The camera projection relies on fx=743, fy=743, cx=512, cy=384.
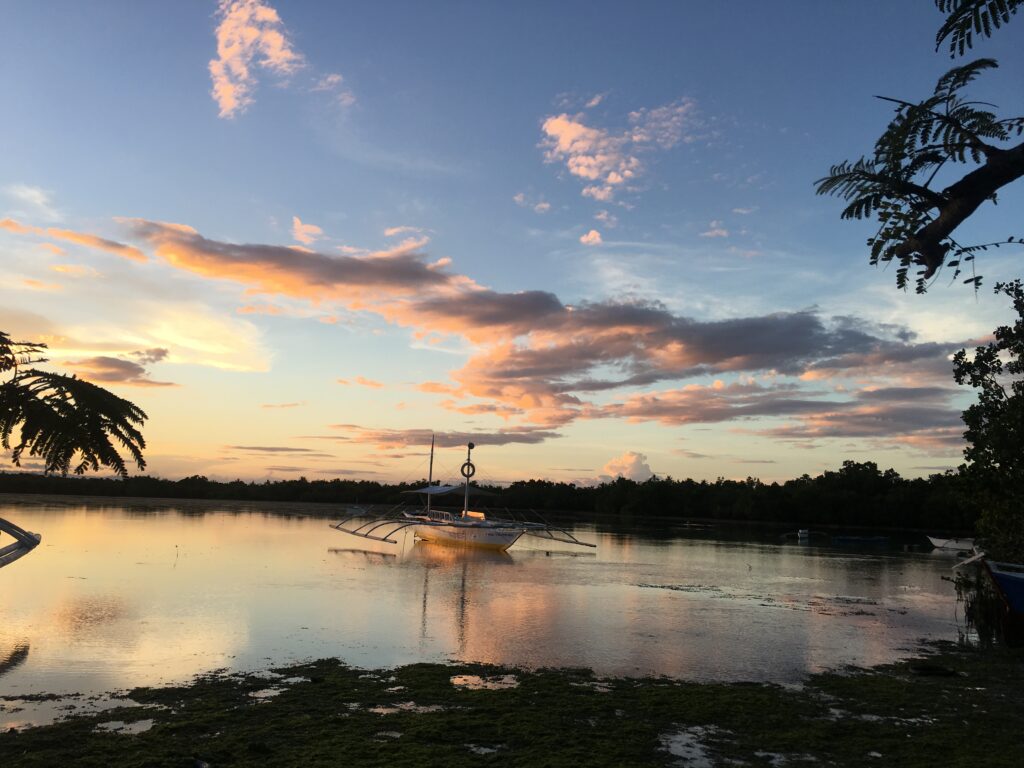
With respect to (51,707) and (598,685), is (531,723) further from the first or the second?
(51,707)

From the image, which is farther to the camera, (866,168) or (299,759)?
(299,759)

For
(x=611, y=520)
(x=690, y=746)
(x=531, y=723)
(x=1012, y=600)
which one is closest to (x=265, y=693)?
(x=531, y=723)

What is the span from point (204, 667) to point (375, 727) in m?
5.20

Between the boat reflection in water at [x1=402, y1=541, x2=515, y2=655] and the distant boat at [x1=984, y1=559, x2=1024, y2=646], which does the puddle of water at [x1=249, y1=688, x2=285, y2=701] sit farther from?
the distant boat at [x1=984, y1=559, x2=1024, y2=646]

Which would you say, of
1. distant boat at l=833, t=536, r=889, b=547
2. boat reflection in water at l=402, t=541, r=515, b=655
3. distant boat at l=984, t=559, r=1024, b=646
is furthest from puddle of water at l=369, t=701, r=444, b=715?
distant boat at l=833, t=536, r=889, b=547

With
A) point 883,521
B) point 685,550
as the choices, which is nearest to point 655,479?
point 883,521

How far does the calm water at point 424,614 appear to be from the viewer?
1394cm

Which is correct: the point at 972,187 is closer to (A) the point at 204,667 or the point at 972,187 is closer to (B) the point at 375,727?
(B) the point at 375,727

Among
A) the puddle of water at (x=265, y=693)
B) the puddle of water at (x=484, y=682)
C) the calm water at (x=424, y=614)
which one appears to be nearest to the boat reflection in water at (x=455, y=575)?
the calm water at (x=424, y=614)

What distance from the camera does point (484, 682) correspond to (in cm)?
1211

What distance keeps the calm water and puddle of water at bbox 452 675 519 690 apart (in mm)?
1728

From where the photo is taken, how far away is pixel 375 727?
908 centimetres

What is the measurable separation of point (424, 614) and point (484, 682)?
8244 millimetres

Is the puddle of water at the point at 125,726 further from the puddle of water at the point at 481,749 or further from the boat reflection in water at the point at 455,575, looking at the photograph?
the boat reflection in water at the point at 455,575
